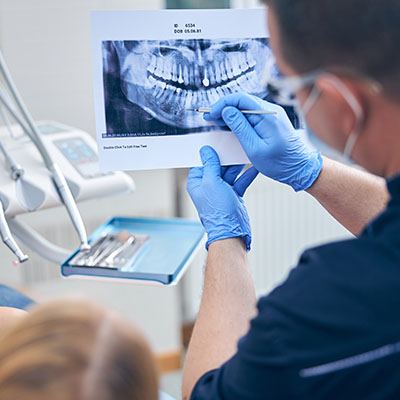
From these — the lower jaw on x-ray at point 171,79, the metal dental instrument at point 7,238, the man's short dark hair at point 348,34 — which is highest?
the man's short dark hair at point 348,34

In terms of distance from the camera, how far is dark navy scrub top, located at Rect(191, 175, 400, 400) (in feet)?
2.19

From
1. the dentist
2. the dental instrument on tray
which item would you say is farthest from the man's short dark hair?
the dental instrument on tray

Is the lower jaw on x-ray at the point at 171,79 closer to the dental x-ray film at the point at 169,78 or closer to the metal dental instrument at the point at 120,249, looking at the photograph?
the dental x-ray film at the point at 169,78

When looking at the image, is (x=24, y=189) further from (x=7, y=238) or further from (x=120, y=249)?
(x=120, y=249)

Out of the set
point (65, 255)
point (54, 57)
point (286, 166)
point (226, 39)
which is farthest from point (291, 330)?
point (54, 57)

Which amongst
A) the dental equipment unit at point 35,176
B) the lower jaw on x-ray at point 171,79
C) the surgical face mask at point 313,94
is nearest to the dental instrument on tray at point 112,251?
the dental equipment unit at point 35,176

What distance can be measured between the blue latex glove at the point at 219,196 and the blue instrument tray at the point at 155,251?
234mm

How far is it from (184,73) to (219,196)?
293 mm

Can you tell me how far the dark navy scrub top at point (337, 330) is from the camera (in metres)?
0.67

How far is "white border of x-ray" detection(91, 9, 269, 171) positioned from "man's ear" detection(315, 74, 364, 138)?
1.58 feet

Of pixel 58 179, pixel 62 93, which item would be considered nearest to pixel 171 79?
pixel 58 179

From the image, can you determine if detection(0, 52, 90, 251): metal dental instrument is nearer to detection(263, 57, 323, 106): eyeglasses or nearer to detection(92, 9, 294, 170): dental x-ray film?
detection(92, 9, 294, 170): dental x-ray film

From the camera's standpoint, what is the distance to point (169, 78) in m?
1.22

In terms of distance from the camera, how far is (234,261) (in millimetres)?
1068
